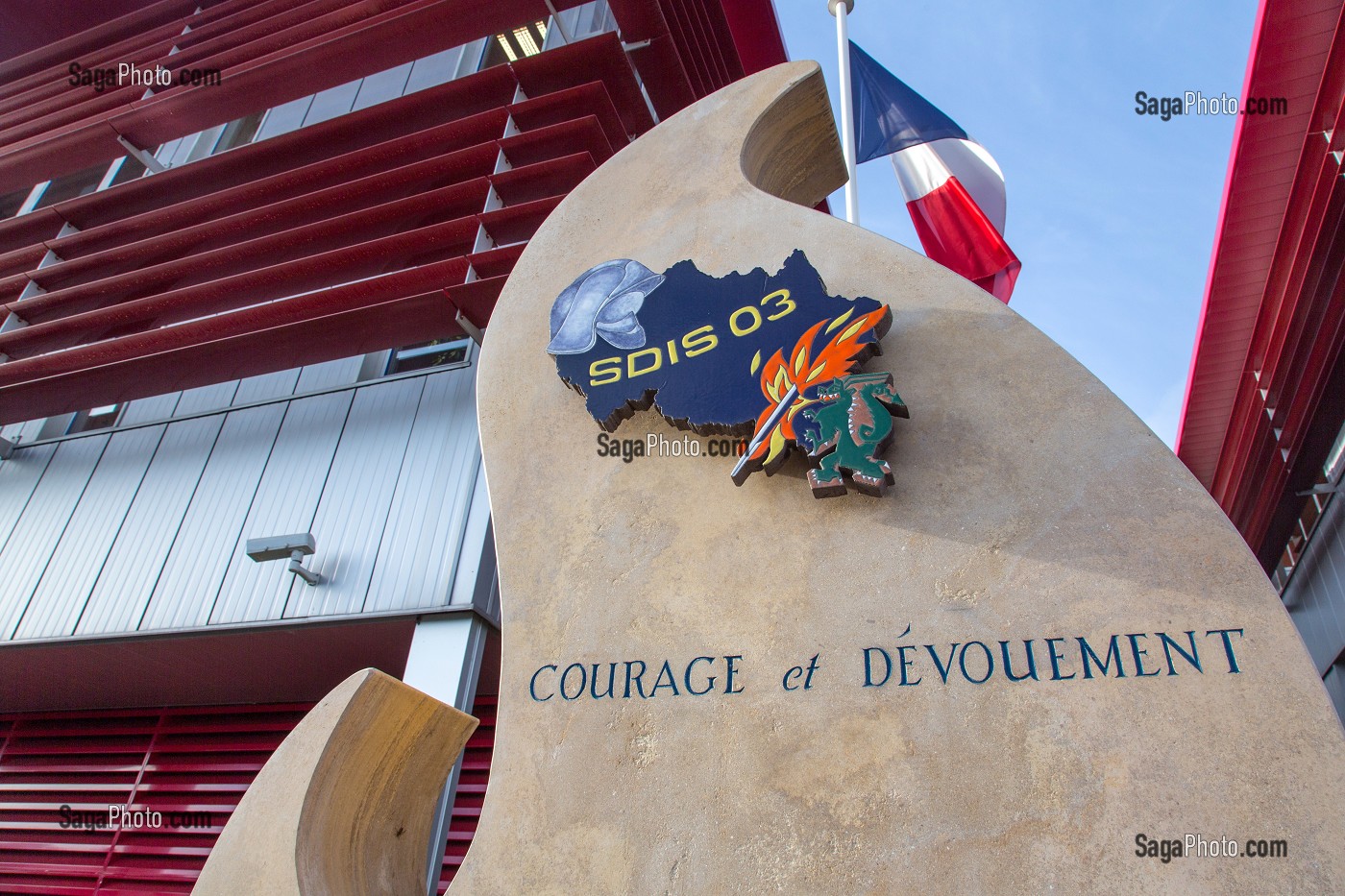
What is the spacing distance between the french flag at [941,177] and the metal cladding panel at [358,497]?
5476 millimetres

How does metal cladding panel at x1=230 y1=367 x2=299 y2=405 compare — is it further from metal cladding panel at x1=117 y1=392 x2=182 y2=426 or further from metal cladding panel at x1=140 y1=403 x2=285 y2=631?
metal cladding panel at x1=117 y1=392 x2=182 y2=426

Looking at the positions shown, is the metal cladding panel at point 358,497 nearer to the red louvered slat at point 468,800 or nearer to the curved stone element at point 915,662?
the red louvered slat at point 468,800

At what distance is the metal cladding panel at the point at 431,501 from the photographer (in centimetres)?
671

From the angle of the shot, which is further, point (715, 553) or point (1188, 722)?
point (715, 553)

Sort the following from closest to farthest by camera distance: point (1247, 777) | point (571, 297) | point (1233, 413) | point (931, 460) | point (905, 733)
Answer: point (1247, 777) → point (905, 733) → point (931, 460) → point (571, 297) → point (1233, 413)

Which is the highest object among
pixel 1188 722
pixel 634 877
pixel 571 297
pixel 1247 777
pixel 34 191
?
pixel 34 191

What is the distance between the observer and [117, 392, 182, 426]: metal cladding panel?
31.3ft

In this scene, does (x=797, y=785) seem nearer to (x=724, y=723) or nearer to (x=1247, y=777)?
(x=724, y=723)

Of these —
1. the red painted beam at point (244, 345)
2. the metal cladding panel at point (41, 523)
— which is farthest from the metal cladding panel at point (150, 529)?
the metal cladding panel at point (41, 523)

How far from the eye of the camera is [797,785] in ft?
11.2

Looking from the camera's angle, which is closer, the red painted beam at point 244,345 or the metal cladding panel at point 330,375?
the red painted beam at point 244,345

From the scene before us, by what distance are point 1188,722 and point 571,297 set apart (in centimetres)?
369

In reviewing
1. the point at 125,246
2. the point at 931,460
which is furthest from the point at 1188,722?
the point at 125,246

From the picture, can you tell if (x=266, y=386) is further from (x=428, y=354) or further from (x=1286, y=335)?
(x=1286, y=335)
